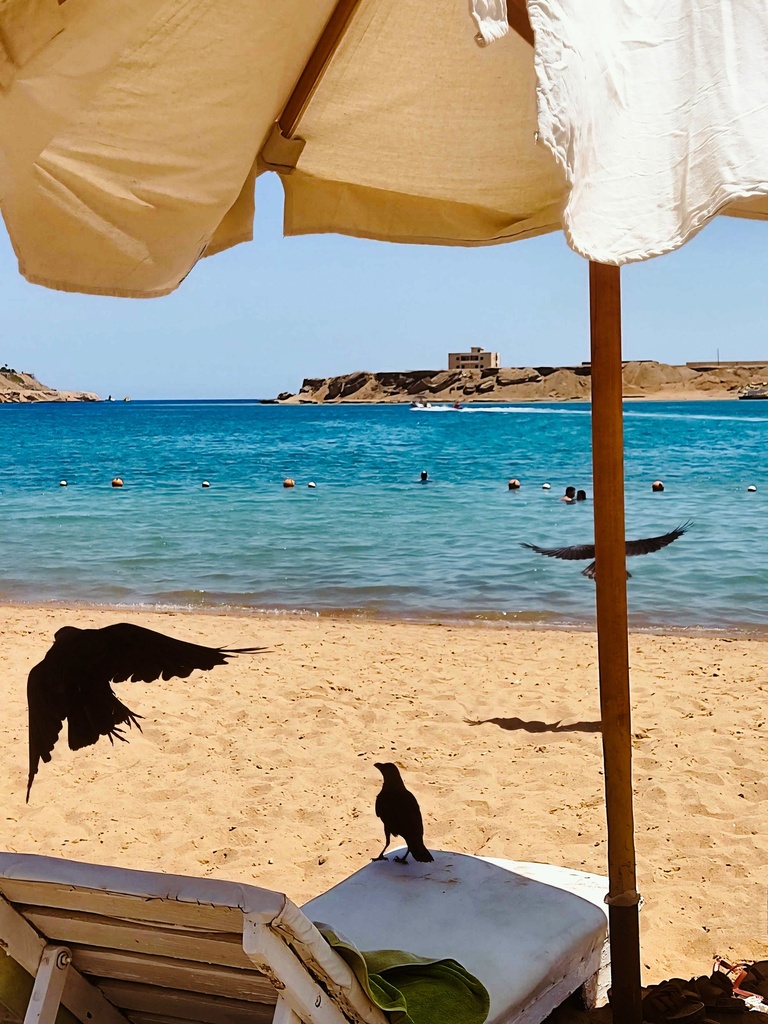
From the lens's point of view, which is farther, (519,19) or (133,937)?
(519,19)

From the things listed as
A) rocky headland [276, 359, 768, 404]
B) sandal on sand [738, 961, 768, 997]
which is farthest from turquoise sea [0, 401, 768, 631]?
rocky headland [276, 359, 768, 404]

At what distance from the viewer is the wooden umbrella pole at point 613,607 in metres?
1.99

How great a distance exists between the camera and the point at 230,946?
142 centimetres

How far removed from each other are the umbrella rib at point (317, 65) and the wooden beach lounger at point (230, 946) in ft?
5.77

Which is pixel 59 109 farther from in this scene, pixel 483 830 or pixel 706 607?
pixel 706 607

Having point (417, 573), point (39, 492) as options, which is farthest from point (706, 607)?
point (39, 492)

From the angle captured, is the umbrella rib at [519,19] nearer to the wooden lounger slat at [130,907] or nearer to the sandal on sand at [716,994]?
the wooden lounger slat at [130,907]

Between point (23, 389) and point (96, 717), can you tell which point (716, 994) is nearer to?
point (96, 717)

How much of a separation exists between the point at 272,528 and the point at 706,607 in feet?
27.4

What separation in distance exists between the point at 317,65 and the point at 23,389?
4442 inches

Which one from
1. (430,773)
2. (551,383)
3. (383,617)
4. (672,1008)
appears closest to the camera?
(672,1008)

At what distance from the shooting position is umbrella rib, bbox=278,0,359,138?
208cm

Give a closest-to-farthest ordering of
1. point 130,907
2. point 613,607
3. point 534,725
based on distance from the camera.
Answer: point 130,907 → point 613,607 → point 534,725

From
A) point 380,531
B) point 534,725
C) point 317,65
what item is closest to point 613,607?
point 317,65
